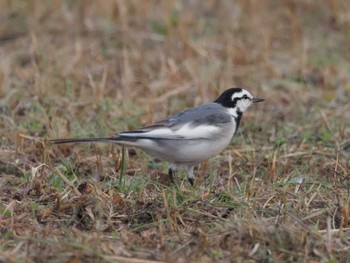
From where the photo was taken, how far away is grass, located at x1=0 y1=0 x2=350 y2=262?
5.20 m

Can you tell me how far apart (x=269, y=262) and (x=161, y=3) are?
6755mm

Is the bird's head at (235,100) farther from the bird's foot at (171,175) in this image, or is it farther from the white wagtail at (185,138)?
the bird's foot at (171,175)

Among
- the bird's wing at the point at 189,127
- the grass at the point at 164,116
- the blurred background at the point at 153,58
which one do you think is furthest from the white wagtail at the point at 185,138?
the blurred background at the point at 153,58

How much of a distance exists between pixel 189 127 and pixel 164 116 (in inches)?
79.1

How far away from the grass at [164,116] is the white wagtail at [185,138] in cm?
22

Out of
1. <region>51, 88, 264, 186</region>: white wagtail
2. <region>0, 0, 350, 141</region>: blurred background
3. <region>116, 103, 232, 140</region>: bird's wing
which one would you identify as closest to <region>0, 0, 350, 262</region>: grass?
<region>0, 0, 350, 141</region>: blurred background

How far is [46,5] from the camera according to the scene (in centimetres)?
1115

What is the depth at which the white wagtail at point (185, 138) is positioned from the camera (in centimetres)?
640

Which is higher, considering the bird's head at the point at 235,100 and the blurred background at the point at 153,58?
the bird's head at the point at 235,100

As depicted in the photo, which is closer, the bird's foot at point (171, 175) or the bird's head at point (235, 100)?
the bird's foot at point (171, 175)

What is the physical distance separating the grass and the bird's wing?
0.36 m

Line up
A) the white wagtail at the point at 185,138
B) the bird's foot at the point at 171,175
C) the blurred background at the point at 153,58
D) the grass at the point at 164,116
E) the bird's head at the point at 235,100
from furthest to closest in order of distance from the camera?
the blurred background at the point at 153,58 → the bird's head at the point at 235,100 → the bird's foot at the point at 171,175 → the white wagtail at the point at 185,138 → the grass at the point at 164,116

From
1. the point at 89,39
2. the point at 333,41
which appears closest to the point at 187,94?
the point at 89,39

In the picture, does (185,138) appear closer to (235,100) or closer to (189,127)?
(189,127)
